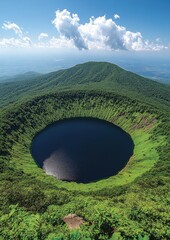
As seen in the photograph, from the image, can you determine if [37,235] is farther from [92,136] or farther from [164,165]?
[92,136]

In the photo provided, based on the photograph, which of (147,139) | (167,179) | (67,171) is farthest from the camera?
(147,139)

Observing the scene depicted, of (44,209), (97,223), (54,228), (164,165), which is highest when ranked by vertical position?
(97,223)

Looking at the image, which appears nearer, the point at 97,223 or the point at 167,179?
the point at 97,223

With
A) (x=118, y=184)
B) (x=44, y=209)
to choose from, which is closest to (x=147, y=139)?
(x=118, y=184)

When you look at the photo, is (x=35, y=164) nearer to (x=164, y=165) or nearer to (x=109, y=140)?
(x=109, y=140)

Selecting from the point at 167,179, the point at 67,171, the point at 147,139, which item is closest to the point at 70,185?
the point at 67,171

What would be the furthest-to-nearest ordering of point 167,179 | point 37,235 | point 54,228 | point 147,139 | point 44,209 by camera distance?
point 147,139
point 167,179
point 44,209
point 54,228
point 37,235

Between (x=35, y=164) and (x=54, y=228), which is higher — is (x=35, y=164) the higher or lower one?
the lower one
